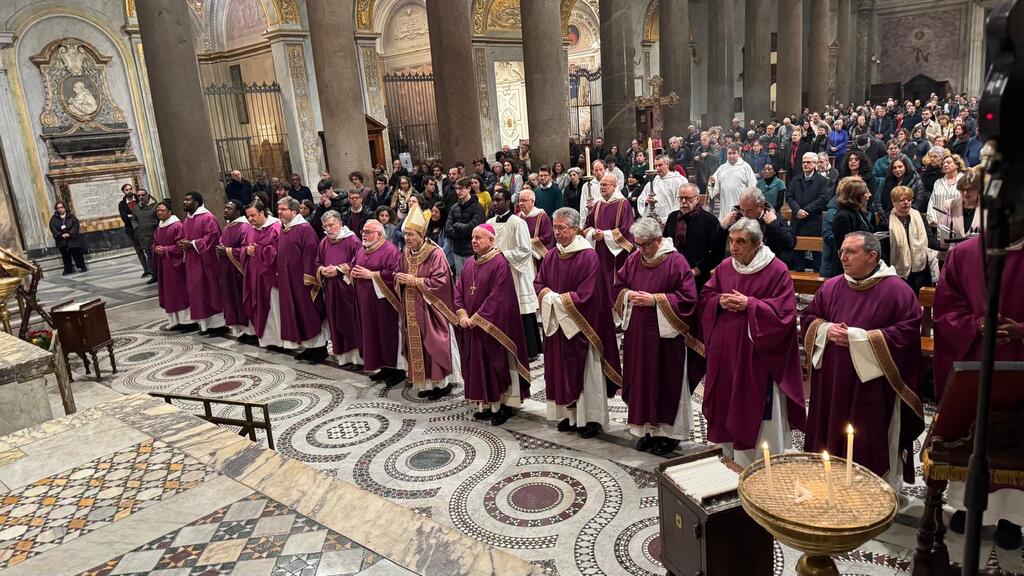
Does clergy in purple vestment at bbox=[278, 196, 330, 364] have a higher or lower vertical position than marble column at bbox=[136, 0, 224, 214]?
lower

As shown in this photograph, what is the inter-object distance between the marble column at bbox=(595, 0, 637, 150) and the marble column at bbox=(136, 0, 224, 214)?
28.0 feet

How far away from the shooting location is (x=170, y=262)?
30.3 ft

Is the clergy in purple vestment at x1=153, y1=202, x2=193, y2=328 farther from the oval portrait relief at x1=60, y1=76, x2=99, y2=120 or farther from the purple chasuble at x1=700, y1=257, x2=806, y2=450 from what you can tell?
the oval portrait relief at x1=60, y1=76, x2=99, y2=120

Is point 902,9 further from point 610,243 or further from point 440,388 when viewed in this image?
point 440,388

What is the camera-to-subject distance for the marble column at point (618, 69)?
15031mm

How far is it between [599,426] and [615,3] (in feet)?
39.0

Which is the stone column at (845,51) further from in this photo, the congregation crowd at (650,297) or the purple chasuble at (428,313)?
the purple chasuble at (428,313)

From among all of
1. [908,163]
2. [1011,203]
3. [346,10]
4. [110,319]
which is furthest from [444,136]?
[1011,203]

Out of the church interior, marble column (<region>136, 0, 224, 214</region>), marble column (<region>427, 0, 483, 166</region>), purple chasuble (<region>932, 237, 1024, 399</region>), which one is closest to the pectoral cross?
the church interior

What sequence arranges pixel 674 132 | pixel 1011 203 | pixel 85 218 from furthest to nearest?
pixel 674 132, pixel 85 218, pixel 1011 203

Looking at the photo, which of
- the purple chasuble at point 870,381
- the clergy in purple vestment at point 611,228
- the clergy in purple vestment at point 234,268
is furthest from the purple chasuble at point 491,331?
the clergy in purple vestment at point 234,268

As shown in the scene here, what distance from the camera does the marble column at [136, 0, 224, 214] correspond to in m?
10.4

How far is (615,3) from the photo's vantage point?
14.9m

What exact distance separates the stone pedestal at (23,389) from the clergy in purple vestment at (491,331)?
304 cm
